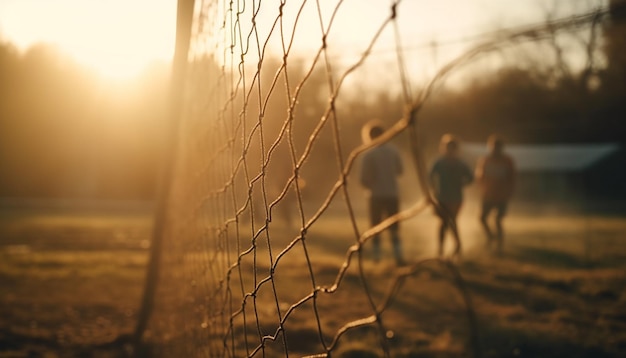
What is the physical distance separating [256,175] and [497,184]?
7801 mm

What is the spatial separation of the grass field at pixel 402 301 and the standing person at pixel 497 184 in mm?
476

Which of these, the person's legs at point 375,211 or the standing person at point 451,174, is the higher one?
the standing person at point 451,174

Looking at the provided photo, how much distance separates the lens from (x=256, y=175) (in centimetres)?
204

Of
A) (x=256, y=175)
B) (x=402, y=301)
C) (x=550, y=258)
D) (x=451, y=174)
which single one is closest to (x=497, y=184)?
(x=550, y=258)

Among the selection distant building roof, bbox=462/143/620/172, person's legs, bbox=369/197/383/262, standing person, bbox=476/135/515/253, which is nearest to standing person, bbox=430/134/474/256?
person's legs, bbox=369/197/383/262

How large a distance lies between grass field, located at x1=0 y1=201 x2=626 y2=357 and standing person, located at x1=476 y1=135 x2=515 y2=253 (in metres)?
0.48

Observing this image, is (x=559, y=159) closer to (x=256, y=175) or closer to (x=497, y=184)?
(x=497, y=184)

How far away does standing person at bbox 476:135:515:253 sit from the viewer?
945 cm

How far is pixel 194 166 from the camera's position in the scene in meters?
4.09

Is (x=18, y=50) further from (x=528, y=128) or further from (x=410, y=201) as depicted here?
(x=528, y=128)

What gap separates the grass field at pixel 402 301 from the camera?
14.1 feet

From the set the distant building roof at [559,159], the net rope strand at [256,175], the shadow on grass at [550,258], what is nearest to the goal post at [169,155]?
the net rope strand at [256,175]

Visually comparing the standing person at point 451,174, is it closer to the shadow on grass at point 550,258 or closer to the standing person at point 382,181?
the standing person at point 382,181

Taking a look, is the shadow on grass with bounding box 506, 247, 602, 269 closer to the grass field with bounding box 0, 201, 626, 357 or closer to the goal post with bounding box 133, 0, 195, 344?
the grass field with bounding box 0, 201, 626, 357
